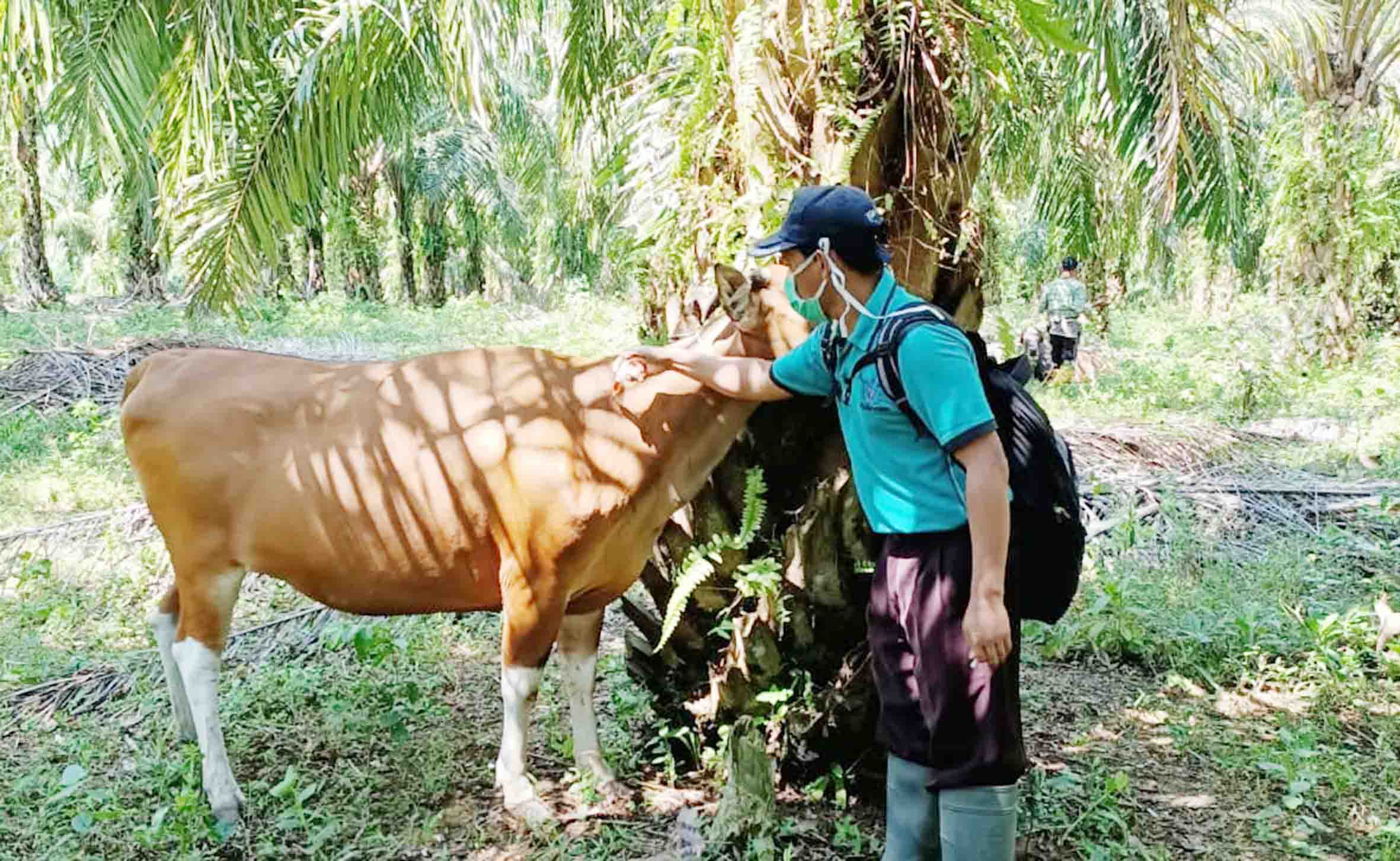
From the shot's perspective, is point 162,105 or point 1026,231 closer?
point 162,105

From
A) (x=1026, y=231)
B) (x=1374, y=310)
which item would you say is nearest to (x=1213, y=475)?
(x=1374, y=310)

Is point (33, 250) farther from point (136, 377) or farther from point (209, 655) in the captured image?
point (209, 655)

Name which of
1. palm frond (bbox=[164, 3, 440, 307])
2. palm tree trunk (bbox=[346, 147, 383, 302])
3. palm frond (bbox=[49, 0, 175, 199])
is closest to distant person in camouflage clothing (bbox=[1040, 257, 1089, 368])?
palm frond (bbox=[164, 3, 440, 307])

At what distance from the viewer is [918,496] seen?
2793mm

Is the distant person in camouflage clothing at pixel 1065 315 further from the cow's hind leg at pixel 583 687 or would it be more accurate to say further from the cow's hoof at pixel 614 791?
the cow's hoof at pixel 614 791

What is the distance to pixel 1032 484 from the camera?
9.25ft

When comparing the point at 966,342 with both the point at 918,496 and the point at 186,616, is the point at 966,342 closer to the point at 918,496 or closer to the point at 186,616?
the point at 918,496

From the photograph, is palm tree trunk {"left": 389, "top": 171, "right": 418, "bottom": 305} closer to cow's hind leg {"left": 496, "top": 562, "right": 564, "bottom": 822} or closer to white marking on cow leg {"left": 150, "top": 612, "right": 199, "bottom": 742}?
white marking on cow leg {"left": 150, "top": 612, "right": 199, "bottom": 742}

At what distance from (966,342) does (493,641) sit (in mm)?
3836

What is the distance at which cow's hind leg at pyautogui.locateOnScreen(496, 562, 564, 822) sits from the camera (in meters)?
3.78

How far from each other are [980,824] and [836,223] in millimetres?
1496

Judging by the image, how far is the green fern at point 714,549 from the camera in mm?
3611

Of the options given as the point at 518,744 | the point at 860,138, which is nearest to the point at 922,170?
the point at 860,138

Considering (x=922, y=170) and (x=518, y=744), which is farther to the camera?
(x=518, y=744)
